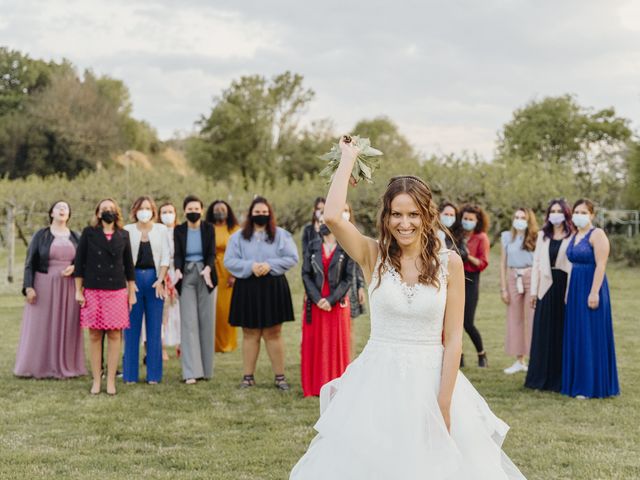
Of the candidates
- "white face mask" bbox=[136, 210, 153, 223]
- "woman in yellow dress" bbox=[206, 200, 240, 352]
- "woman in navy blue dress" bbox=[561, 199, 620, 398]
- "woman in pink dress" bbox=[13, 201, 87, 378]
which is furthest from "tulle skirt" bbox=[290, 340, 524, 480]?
"woman in yellow dress" bbox=[206, 200, 240, 352]

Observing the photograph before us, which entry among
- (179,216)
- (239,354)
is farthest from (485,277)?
(239,354)

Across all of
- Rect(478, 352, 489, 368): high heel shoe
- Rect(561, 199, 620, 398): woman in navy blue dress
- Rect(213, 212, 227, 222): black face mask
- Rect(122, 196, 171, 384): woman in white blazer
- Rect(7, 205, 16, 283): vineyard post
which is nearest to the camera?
Rect(561, 199, 620, 398): woman in navy blue dress

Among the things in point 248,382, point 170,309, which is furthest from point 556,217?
point 170,309

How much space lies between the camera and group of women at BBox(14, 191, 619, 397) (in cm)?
899

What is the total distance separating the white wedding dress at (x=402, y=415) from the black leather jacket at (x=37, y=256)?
23.6ft

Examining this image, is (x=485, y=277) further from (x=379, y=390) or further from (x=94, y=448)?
(x=379, y=390)

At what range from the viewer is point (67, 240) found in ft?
33.8

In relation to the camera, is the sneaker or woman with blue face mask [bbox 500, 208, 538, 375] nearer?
the sneaker

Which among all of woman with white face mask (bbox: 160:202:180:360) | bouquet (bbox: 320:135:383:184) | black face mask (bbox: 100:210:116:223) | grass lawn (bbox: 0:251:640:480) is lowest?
grass lawn (bbox: 0:251:640:480)

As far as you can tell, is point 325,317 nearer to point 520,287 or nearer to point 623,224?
point 520,287

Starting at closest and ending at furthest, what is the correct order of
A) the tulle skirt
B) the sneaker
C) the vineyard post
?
the tulle skirt < the sneaker < the vineyard post

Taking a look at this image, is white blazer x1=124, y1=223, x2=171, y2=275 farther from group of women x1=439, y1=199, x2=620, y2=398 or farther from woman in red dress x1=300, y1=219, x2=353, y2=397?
group of women x1=439, y1=199, x2=620, y2=398

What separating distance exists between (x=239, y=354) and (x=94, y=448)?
5.51 meters

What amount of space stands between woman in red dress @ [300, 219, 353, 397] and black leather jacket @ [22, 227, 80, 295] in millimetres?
3479
